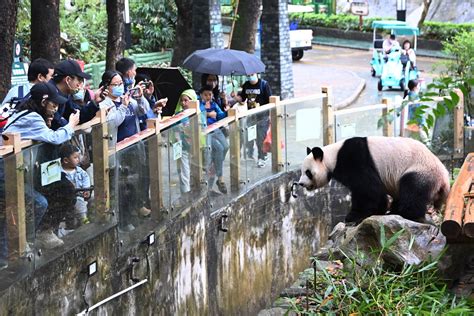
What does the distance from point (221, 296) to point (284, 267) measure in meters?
1.81

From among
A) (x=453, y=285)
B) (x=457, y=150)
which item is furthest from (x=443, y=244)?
(x=457, y=150)

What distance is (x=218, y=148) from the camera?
441 inches

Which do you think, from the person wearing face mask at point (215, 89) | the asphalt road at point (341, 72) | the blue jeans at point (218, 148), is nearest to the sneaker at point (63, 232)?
the blue jeans at point (218, 148)

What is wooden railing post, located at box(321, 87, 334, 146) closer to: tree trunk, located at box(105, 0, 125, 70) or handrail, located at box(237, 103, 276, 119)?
handrail, located at box(237, 103, 276, 119)

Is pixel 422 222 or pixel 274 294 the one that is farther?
pixel 274 294

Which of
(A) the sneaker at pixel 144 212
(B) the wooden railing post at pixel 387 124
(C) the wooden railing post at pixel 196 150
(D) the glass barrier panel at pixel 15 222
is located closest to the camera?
(D) the glass barrier panel at pixel 15 222

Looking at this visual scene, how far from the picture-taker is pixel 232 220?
1130 cm

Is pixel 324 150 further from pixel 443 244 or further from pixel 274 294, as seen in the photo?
pixel 443 244

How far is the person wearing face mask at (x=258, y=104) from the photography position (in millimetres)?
12047

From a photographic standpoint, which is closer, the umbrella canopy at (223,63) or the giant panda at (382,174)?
the giant panda at (382,174)

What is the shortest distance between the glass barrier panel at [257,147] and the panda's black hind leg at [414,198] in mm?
1897

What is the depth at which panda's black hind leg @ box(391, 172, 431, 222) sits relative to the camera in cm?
1081

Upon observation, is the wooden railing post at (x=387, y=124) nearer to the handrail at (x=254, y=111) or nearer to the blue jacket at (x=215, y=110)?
Answer: the handrail at (x=254, y=111)

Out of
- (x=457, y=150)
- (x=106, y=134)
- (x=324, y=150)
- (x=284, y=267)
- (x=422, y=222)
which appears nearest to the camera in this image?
(x=106, y=134)
